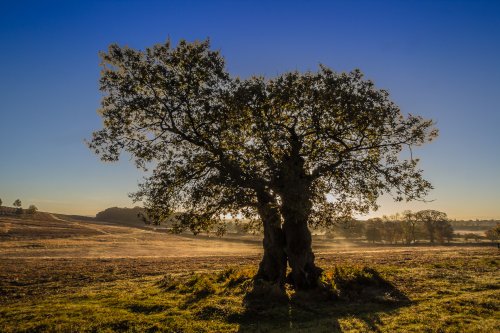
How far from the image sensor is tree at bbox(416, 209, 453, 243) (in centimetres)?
11688

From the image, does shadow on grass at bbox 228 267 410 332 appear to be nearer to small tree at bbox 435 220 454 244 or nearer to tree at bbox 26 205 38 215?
small tree at bbox 435 220 454 244

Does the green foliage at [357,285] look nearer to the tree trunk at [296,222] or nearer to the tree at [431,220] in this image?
the tree trunk at [296,222]

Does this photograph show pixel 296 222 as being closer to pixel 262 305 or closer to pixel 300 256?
pixel 300 256

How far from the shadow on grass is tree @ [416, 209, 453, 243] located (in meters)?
108

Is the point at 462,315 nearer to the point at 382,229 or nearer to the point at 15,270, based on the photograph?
the point at 15,270

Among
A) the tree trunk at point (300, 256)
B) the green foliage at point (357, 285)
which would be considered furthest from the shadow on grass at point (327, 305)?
the tree trunk at point (300, 256)

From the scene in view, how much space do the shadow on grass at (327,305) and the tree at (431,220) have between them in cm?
10825

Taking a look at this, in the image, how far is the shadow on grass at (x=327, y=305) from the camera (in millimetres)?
14863

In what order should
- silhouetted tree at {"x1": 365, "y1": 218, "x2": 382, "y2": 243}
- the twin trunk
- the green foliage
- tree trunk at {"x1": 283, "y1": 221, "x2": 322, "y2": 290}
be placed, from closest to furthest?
the green foliage
tree trunk at {"x1": 283, "y1": 221, "x2": 322, "y2": 290}
the twin trunk
silhouetted tree at {"x1": 365, "y1": 218, "x2": 382, "y2": 243}

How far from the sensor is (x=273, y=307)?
1797 centimetres

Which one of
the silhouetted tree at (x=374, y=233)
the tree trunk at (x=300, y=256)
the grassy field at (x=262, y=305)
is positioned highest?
the tree trunk at (x=300, y=256)

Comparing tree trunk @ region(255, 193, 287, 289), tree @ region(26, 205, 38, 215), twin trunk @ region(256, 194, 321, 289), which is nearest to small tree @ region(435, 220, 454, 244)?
twin trunk @ region(256, 194, 321, 289)

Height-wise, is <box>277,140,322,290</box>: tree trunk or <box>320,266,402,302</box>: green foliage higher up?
<box>277,140,322,290</box>: tree trunk

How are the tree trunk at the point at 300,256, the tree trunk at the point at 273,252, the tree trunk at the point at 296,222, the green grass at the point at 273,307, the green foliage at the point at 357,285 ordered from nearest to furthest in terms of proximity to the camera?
the green grass at the point at 273,307 → the tree trunk at the point at 296,222 → the green foliage at the point at 357,285 → the tree trunk at the point at 300,256 → the tree trunk at the point at 273,252
